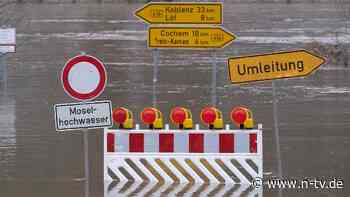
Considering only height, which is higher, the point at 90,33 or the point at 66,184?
the point at 90,33

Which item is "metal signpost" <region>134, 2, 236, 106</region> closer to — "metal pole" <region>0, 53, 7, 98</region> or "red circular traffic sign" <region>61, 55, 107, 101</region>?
"red circular traffic sign" <region>61, 55, 107, 101</region>

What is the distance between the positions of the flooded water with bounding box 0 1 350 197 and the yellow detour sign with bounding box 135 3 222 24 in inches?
74.8

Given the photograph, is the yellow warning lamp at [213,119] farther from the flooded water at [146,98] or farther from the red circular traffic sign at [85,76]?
the red circular traffic sign at [85,76]

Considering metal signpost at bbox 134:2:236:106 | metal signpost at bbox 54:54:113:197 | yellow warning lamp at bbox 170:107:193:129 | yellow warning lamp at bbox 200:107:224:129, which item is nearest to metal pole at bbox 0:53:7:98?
metal signpost at bbox 134:2:236:106

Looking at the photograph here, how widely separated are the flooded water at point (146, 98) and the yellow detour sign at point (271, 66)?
129 cm

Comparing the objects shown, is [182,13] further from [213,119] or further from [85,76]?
[85,76]

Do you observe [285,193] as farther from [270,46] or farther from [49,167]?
[270,46]

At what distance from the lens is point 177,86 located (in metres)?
23.1

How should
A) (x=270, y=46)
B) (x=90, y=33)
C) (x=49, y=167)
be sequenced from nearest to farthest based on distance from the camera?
(x=49, y=167) < (x=270, y=46) < (x=90, y=33)

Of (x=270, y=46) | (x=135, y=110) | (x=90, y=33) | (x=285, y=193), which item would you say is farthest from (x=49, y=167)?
(x=90, y=33)

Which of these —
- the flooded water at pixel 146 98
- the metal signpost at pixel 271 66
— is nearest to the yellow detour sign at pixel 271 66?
the metal signpost at pixel 271 66

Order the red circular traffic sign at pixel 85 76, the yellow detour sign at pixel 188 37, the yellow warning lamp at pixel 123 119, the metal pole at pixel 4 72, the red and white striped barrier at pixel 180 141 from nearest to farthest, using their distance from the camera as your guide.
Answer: the red circular traffic sign at pixel 85 76 < the red and white striped barrier at pixel 180 141 < the yellow warning lamp at pixel 123 119 < the yellow detour sign at pixel 188 37 < the metal pole at pixel 4 72

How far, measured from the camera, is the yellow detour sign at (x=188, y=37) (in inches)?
651

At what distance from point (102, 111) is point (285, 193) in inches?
93.9
